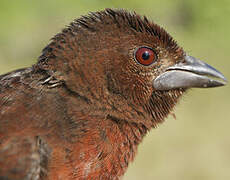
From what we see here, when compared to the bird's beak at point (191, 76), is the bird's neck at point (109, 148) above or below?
below

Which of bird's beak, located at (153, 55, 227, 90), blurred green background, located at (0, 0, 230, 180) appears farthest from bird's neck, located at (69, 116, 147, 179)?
blurred green background, located at (0, 0, 230, 180)

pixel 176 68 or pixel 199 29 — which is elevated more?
pixel 199 29

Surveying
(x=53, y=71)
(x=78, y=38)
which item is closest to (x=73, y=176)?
(x=53, y=71)

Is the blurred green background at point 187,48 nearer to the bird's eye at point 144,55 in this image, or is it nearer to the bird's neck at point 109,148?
the bird's neck at point 109,148

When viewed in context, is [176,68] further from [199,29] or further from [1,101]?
[199,29]

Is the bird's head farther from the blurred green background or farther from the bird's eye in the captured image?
the blurred green background

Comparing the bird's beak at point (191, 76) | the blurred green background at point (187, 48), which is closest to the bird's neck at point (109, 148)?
the bird's beak at point (191, 76)
